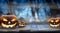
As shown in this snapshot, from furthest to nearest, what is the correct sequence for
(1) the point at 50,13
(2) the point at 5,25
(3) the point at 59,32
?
(1) the point at 50,13 < (2) the point at 5,25 < (3) the point at 59,32

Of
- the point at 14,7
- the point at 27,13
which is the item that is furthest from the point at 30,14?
the point at 14,7

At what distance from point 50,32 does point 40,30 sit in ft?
0.26

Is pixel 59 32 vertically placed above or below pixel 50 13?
below

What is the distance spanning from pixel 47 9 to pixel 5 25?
1.82 feet

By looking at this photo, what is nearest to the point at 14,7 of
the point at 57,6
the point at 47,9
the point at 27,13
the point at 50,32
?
the point at 27,13

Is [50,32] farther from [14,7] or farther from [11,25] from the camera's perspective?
[14,7]

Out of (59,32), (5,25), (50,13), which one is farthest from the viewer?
(50,13)

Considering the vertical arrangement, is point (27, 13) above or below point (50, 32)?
above

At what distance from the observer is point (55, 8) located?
150 cm

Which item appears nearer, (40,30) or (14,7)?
(40,30)

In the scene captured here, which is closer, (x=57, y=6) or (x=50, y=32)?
(x=50, y=32)

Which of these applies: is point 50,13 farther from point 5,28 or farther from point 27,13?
point 5,28

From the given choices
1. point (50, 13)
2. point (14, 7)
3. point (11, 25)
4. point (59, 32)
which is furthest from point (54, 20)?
point (14, 7)

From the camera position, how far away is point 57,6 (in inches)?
60.1
